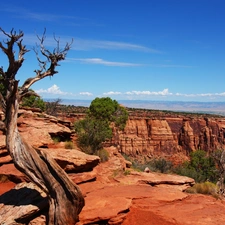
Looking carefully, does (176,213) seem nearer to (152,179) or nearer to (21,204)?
(152,179)

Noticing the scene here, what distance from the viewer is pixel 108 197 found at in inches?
436

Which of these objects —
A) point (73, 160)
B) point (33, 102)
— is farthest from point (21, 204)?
point (33, 102)

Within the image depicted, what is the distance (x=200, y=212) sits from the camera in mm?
10664

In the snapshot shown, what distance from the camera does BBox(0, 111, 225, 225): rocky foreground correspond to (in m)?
9.28

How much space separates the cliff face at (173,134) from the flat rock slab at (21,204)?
69.0 meters

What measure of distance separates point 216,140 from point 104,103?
57940 millimetres

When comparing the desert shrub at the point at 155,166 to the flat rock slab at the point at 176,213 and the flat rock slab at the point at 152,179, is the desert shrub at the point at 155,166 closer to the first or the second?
the flat rock slab at the point at 152,179

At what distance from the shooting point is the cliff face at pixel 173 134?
81.4m

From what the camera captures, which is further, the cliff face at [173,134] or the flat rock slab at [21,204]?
the cliff face at [173,134]

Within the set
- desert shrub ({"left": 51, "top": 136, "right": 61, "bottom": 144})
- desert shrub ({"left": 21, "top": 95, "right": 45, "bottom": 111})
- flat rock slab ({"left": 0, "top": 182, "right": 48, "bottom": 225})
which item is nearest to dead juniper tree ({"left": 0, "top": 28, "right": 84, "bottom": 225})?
flat rock slab ({"left": 0, "top": 182, "right": 48, "bottom": 225})

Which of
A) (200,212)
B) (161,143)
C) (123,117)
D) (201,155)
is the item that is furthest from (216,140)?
(200,212)

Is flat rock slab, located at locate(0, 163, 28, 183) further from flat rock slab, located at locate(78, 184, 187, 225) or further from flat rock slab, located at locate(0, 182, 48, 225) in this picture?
flat rock slab, located at locate(78, 184, 187, 225)

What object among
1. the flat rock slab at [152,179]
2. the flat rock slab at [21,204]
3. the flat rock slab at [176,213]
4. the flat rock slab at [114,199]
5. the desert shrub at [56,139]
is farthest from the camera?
the desert shrub at [56,139]

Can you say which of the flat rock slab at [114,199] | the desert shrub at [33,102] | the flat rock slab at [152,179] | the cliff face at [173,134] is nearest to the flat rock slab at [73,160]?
the flat rock slab at [152,179]
